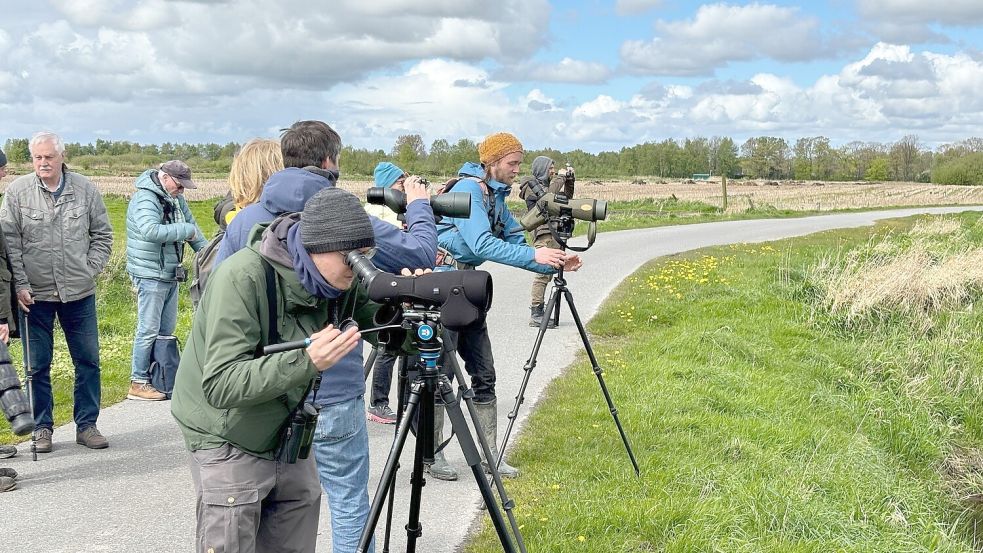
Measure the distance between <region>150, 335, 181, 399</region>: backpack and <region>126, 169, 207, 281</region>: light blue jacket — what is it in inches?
53.8

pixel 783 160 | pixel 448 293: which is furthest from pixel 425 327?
pixel 783 160

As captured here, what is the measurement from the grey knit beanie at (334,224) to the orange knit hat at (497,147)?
2.51 metres

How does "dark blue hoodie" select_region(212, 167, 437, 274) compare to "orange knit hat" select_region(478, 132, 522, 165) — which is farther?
"orange knit hat" select_region(478, 132, 522, 165)

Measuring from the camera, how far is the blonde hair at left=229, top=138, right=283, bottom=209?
4062 millimetres

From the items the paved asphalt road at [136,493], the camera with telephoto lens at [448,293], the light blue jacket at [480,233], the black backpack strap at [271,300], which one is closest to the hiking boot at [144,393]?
the paved asphalt road at [136,493]

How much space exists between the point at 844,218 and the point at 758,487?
32.7m

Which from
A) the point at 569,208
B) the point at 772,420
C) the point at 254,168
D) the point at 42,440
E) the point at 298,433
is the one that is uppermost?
the point at 254,168

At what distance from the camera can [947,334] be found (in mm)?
11180

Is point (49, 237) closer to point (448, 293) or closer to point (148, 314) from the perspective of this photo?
point (148, 314)

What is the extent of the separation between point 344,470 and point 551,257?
1.96 m

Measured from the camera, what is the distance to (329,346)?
2459mm

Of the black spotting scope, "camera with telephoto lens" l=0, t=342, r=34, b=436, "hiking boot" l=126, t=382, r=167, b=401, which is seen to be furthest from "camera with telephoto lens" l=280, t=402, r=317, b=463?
"hiking boot" l=126, t=382, r=167, b=401

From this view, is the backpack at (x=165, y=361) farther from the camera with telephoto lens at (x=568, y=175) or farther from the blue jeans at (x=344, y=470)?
the camera with telephoto lens at (x=568, y=175)

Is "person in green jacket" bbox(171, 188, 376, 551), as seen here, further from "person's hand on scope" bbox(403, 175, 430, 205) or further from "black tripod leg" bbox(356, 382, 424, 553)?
"person's hand on scope" bbox(403, 175, 430, 205)
